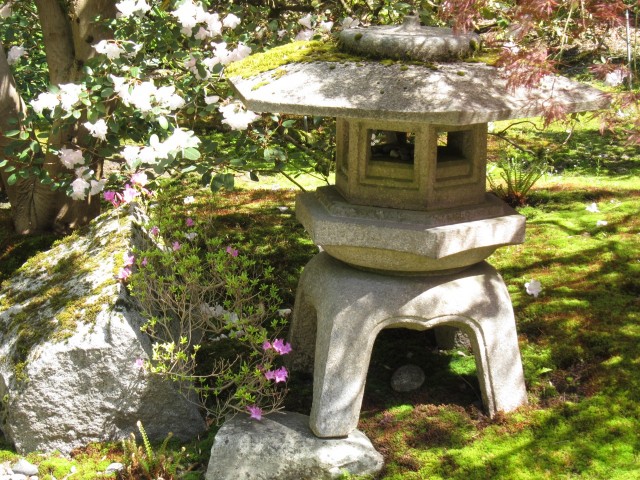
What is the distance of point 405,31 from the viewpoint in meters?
Result: 3.84

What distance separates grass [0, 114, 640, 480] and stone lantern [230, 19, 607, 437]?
0.26m

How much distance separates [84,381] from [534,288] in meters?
2.97

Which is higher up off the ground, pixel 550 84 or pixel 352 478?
pixel 550 84

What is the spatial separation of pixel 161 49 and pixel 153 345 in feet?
6.71

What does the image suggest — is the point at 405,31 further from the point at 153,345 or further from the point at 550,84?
the point at 153,345

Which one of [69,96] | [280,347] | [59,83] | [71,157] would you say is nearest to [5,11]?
[59,83]

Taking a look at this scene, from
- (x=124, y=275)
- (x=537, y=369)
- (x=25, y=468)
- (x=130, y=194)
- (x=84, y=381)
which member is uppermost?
(x=130, y=194)

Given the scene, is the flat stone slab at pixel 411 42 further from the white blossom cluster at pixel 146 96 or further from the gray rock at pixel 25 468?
the gray rock at pixel 25 468

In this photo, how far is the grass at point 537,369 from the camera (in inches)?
152

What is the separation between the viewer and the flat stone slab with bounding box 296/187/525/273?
12.5ft

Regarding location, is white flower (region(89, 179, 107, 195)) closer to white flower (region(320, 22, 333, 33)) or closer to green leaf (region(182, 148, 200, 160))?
green leaf (region(182, 148, 200, 160))

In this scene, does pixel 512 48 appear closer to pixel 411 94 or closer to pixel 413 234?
pixel 411 94

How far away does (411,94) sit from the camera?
11.1 feet

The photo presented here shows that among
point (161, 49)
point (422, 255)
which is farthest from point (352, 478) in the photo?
point (161, 49)
